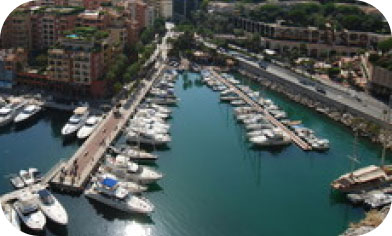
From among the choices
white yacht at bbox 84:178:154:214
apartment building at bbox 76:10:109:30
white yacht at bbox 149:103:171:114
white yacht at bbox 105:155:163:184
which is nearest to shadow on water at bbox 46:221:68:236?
white yacht at bbox 84:178:154:214

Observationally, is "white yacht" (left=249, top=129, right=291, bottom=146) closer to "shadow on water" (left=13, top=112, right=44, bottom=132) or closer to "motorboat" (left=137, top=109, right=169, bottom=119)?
"motorboat" (left=137, top=109, right=169, bottom=119)

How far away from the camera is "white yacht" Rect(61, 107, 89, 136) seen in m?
10.8

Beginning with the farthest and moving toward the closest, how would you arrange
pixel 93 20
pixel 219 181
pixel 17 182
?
1. pixel 93 20
2. pixel 219 181
3. pixel 17 182

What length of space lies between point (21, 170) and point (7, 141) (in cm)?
184

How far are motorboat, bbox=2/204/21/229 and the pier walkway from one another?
999 mm

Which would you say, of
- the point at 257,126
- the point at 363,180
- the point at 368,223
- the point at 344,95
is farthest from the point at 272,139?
the point at 344,95

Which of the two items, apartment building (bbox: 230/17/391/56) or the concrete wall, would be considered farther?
apartment building (bbox: 230/17/391/56)

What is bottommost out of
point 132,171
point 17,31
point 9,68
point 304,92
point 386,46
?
point 132,171

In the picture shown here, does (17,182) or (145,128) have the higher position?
(145,128)

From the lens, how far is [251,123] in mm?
11820

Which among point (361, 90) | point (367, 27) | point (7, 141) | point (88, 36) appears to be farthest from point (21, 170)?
point (367, 27)

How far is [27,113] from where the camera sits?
11.7 m

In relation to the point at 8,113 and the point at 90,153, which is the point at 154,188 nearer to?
the point at 90,153

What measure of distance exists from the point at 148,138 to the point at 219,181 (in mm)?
2360
